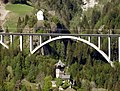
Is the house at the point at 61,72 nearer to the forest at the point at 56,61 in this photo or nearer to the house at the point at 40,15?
the forest at the point at 56,61

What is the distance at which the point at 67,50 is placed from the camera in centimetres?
7356

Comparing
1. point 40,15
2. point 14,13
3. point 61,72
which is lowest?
point 61,72

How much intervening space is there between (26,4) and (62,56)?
24867 mm

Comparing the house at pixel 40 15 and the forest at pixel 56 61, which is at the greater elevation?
the house at pixel 40 15

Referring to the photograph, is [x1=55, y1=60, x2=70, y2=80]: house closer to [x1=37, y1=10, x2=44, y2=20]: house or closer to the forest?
the forest

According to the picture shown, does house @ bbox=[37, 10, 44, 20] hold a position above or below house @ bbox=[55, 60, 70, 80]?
above

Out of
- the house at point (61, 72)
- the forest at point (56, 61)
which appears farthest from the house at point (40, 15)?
the house at point (61, 72)

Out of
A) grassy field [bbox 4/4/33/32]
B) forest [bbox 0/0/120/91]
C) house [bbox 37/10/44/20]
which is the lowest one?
forest [bbox 0/0/120/91]

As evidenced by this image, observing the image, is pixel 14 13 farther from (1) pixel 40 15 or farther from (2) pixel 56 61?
(2) pixel 56 61

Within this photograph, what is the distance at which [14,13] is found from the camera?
88812mm

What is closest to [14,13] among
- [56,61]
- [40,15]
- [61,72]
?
[40,15]

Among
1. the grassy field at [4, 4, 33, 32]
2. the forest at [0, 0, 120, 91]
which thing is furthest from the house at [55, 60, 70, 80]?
the grassy field at [4, 4, 33, 32]

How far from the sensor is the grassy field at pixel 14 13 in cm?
8463

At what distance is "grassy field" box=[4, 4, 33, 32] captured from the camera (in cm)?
8463
